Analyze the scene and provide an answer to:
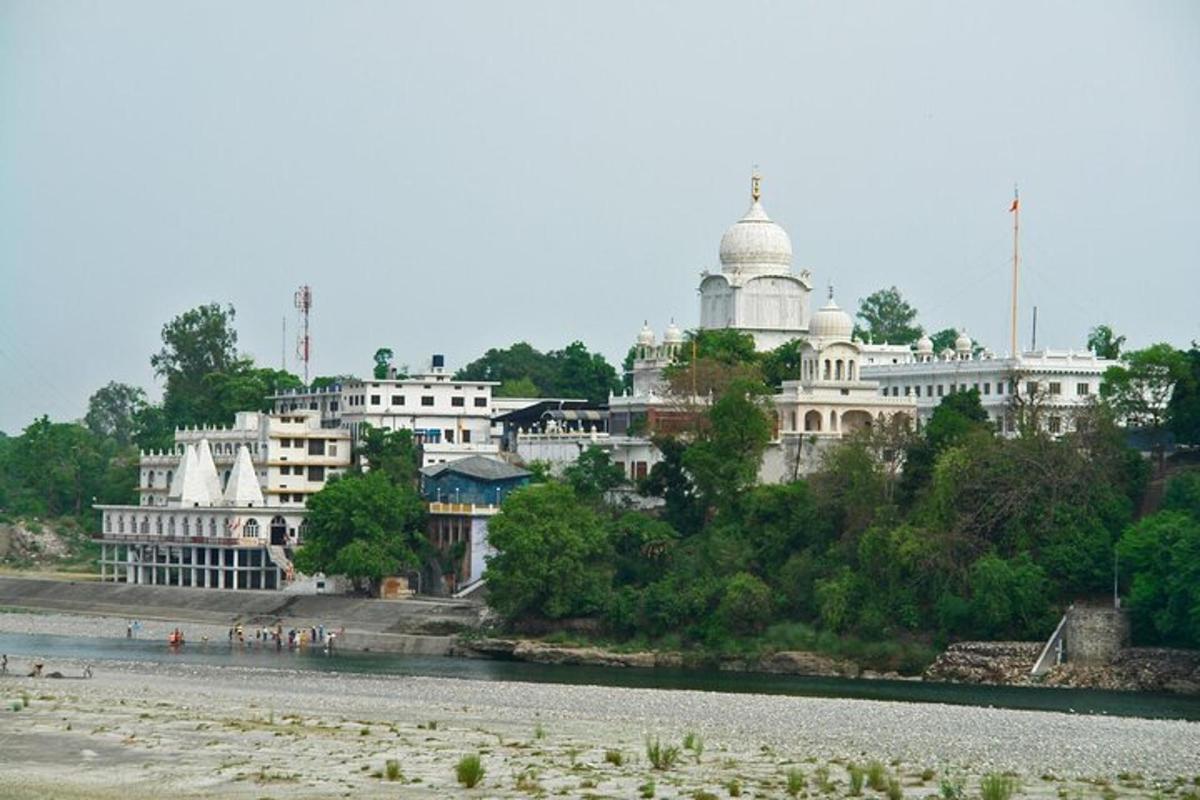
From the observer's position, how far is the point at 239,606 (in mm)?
97375

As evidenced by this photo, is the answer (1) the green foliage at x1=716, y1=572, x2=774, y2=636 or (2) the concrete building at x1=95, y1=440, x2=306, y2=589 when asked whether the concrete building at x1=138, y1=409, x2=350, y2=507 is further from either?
(1) the green foliage at x1=716, y1=572, x2=774, y2=636

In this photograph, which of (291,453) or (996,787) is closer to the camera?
(996,787)

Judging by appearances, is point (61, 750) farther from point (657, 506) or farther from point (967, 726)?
point (657, 506)

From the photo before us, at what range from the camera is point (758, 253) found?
108438 millimetres

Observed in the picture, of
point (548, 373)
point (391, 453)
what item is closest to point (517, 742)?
point (391, 453)

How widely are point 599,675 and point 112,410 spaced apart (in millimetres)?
111753

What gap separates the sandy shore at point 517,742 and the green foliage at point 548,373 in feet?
180

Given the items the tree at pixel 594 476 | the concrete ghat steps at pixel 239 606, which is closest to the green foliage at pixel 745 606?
the concrete ghat steps at pixel 239 606

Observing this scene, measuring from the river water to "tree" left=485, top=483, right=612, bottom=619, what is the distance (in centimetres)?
335

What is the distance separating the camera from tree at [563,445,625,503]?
9225 centimetres

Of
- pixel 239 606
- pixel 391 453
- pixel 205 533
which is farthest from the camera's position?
pixel 205 533

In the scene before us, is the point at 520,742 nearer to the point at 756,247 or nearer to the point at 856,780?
the point at 856,780

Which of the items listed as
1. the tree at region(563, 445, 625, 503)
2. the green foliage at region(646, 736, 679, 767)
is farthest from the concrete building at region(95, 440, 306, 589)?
the green foliage at region(646, 736, 679, 767)

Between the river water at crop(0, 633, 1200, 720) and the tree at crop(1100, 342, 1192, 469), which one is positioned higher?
the tree at crop(1100, 342, 1192, 469)
